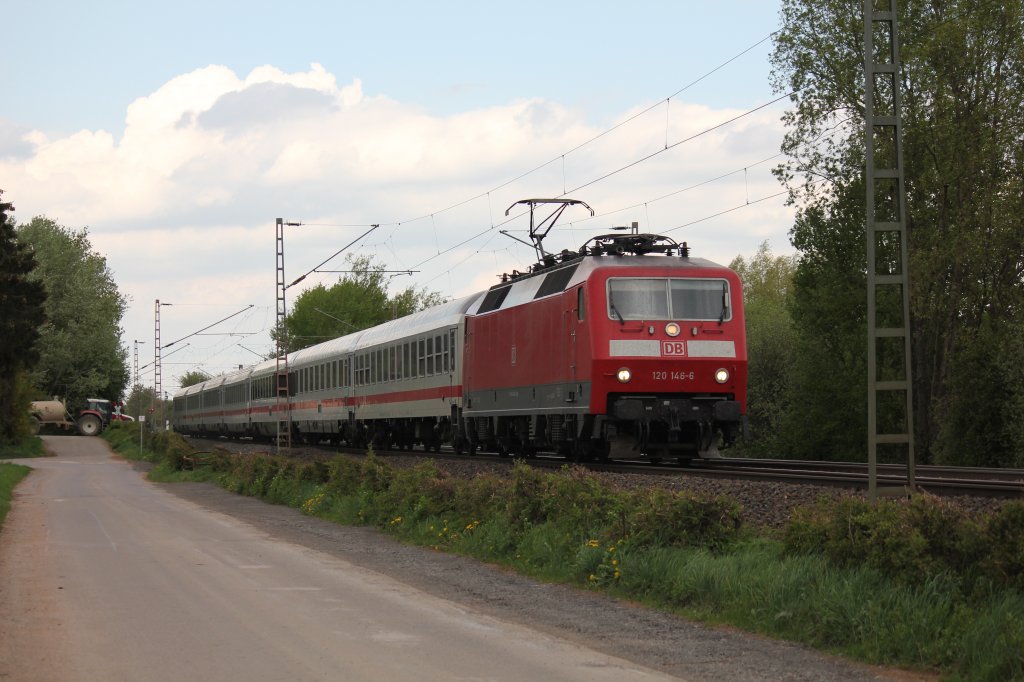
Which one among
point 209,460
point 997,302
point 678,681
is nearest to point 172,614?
point 678,681

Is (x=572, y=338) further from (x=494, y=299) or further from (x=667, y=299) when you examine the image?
(x=494, y=299)

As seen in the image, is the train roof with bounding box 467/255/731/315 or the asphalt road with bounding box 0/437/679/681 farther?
the train roof with bounding box 467/255/731/315

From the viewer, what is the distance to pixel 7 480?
31.2 m

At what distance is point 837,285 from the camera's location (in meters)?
42.9

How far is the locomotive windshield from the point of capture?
21125 millimetres

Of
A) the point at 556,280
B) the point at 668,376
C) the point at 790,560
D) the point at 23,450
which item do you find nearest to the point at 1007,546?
the point at 790,560

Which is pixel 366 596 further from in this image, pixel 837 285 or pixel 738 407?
pixel 837 285

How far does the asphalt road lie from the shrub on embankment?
5.09 ft

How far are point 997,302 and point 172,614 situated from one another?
30.4 metres

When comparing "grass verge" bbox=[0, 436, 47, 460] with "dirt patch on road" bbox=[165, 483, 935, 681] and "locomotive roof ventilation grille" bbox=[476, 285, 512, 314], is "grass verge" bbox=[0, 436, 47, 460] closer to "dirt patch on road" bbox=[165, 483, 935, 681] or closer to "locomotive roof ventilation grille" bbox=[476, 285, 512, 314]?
"locomotive roof ventilation grille" bbox=[476, 285, 512, 314]

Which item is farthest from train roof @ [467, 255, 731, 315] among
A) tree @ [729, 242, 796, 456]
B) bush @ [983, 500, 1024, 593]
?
tree @ [729, 242, 796, 456]

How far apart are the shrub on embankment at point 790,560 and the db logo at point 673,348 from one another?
555cm

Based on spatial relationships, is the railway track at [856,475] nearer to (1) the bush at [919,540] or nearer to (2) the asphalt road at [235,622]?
(1) the bush at [919,540]

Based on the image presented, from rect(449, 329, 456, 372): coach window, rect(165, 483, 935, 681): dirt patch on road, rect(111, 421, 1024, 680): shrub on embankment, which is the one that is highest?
rect(449, 329, 456, 372): coach window
